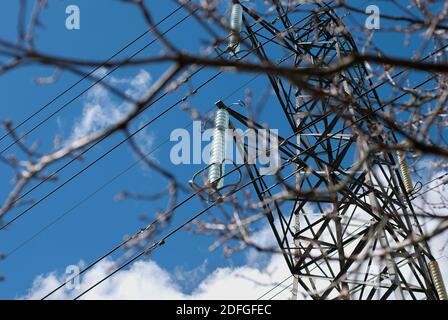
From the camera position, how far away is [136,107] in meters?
1.36

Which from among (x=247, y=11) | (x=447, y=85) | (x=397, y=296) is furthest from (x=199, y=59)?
(x=247, y=11)

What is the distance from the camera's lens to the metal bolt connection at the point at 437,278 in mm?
4692

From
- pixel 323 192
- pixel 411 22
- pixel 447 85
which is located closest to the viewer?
pixel 323 192

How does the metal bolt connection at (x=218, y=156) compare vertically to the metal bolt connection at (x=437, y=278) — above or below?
above

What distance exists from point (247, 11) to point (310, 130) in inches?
85.0

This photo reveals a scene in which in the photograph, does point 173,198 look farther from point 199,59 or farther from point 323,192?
point 199,59

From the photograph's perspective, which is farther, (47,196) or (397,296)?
(47,196)

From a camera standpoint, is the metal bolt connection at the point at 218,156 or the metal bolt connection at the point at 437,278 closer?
the metal bolt connection at the point at 437,278

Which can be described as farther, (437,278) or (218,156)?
(218,156)

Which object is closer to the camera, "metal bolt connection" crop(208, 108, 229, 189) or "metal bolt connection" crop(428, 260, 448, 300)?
"metal bolt connection" crop(428, 260, 448, 300)

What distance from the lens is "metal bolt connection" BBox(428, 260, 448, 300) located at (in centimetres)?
469

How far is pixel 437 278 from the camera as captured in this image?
488cm
